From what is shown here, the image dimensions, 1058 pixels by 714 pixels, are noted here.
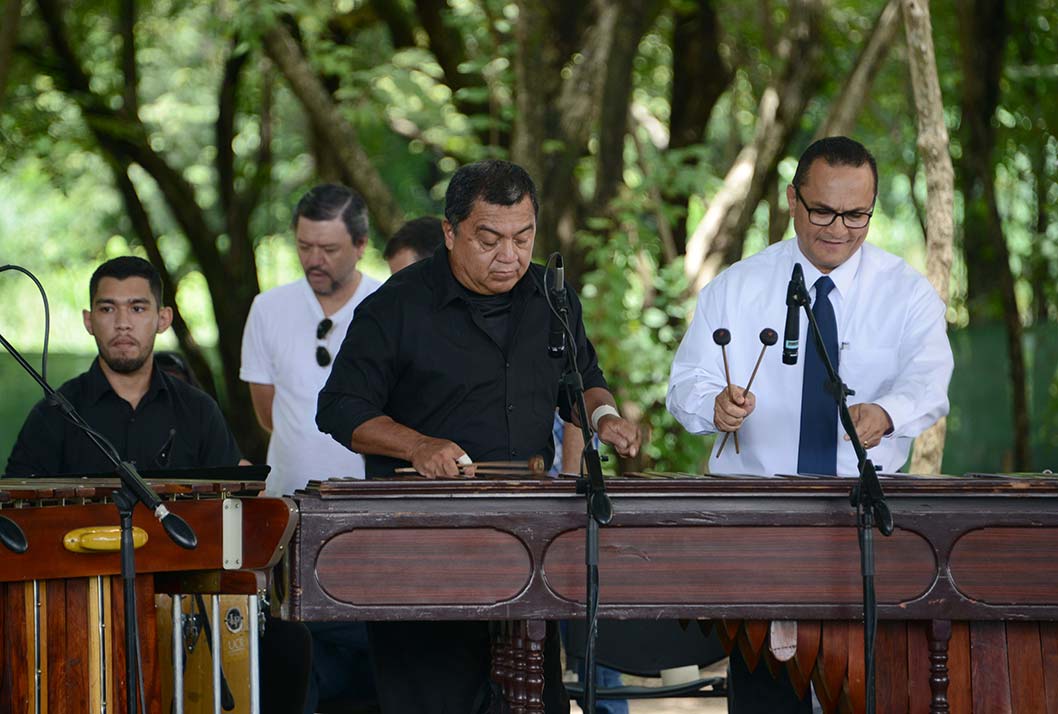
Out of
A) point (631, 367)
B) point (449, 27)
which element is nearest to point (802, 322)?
point (631, 367)

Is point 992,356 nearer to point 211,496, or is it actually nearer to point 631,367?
point 631,367

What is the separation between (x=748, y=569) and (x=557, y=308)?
87cm

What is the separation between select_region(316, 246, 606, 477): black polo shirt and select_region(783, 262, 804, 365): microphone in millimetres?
784

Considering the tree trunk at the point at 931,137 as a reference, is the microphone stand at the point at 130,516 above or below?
below

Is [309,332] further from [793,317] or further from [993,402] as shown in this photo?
[993,402]

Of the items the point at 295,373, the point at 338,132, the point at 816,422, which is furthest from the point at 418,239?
the point at 338,132

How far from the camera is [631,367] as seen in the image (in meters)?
10.4

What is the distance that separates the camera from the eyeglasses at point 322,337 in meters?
6.61

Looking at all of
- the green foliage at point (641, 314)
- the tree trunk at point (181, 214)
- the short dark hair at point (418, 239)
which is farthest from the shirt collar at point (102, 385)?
the tree trunk at point (181, 214)

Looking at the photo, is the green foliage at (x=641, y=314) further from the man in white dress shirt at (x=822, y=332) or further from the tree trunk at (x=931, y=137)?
the man in white dress shirt at (x=822, y=332)

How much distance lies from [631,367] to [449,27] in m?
3.65

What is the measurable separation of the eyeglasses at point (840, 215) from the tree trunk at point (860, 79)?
18.7 ft

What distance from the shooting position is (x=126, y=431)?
18.9 ft

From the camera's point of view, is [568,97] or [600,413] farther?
[568,97]
